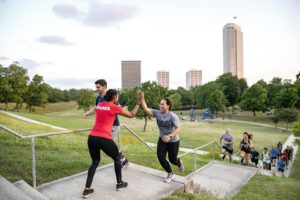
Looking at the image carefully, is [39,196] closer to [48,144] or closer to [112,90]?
[112,90]

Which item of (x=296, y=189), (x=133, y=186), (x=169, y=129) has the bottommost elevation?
(x=296, y=189)

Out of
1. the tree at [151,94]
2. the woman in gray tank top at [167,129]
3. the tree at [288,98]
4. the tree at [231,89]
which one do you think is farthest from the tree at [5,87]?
the tree at [231,89]

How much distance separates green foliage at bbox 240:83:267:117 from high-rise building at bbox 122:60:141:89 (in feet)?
376

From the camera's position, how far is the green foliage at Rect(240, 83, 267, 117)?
55469 millimetres

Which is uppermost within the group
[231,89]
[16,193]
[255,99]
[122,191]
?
[231,89]

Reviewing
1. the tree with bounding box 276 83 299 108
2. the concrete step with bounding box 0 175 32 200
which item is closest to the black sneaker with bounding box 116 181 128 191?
the concrete step with bounding box 0 175 32 200

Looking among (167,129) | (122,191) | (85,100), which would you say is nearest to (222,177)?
(167,129)

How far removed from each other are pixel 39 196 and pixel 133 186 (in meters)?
1.73

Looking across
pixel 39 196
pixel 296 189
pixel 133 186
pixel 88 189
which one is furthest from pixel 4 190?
pixel 296 189

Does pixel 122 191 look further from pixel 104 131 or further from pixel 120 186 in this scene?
pixel 104 131

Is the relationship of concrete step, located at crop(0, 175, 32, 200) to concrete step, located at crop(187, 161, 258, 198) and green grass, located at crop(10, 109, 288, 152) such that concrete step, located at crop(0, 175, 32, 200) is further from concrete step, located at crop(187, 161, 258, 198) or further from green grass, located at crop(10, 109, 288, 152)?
green grass, located at crop(10, 109, 288, 152)

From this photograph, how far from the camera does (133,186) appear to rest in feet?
15.2

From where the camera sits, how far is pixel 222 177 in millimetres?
8352

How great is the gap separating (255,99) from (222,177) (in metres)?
52.5
